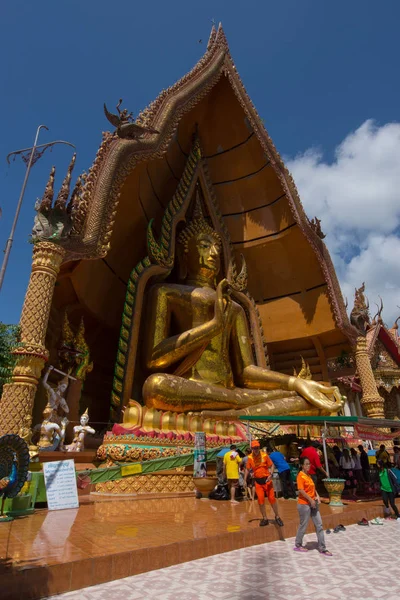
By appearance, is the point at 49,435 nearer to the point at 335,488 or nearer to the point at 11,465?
the point at 11,465

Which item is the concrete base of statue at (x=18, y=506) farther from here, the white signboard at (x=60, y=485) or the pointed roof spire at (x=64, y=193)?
the pointed roof spire at (x=64, y=193)

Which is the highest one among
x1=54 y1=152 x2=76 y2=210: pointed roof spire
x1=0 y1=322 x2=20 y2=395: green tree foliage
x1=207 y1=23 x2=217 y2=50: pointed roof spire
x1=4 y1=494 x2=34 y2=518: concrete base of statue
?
x1=207 y1=23 x2=217 y2=50: pointed roof spire

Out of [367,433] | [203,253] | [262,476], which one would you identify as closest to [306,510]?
[262,476]

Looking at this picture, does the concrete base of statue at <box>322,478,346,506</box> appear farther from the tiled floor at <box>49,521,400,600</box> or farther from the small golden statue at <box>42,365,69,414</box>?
the small golden statue at <box>42,365,69,414</box>

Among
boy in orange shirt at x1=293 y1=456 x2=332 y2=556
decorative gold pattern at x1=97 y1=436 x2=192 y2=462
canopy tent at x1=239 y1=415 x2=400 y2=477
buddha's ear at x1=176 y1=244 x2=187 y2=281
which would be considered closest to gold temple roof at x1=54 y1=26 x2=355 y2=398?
buddha's ear at x1=176 y1=244 x2=187 y2=281

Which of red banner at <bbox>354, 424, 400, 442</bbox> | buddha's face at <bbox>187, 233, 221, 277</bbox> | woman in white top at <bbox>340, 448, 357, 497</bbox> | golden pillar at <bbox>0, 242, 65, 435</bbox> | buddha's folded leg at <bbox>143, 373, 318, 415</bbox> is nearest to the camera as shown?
golden pillar at <bbox>0, 242, 65, 435</bbox>

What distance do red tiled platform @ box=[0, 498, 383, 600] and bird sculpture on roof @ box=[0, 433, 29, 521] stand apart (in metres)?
0.29

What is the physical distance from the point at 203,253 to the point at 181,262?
24.5 inches

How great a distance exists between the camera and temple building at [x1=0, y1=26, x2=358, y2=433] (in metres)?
5.70

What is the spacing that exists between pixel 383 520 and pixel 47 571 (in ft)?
12.6

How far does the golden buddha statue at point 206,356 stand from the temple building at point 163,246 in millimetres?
393

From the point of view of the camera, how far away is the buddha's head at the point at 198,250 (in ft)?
29.3

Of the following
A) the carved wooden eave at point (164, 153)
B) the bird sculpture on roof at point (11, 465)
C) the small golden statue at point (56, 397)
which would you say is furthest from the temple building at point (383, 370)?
the bird sculpture on roof at point (11, 465)

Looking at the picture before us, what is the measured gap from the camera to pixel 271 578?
2248 mm
